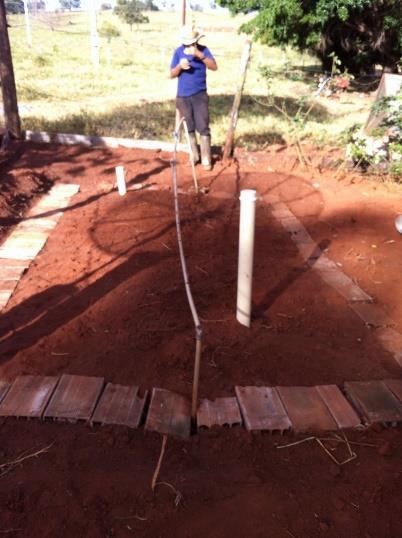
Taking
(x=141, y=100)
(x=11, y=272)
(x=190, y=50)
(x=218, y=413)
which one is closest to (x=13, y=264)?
(x=11, y=272)

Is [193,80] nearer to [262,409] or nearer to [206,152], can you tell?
[206,152]

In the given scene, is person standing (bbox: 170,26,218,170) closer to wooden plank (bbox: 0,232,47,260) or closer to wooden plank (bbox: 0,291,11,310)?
wooden plank (bbox: 0,232,47,260)

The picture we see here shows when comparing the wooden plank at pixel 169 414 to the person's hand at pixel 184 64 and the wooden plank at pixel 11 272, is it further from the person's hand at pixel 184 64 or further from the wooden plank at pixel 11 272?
the person's hand at pixel 184 64

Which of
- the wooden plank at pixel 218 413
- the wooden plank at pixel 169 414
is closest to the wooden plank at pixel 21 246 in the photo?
the wooden plank at pixel 169 414

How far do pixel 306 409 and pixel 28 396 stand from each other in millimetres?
1360

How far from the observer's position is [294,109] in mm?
12359

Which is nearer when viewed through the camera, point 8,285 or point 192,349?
point 192,349

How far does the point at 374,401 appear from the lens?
2301mm

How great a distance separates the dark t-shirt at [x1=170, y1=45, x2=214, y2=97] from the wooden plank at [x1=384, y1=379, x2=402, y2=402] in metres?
4.48

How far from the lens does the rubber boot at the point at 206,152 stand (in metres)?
6.02

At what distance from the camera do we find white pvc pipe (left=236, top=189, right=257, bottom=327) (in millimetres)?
2512

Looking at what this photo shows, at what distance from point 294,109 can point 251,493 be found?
11.9 meters

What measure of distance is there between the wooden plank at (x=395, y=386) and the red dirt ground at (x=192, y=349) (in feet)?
0.29

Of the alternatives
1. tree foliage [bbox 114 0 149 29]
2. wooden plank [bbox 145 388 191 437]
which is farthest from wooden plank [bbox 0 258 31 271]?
tree foliage [bbox 114 0 149 29]
